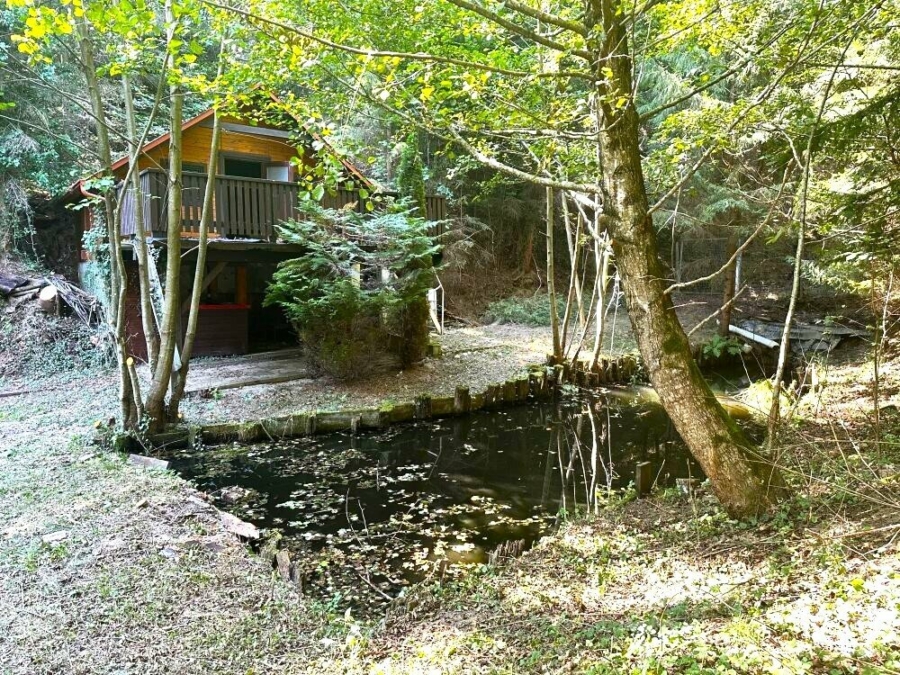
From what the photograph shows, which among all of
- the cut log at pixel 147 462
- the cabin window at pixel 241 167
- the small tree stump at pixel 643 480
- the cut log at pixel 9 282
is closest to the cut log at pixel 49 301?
the cut log at pixel 9 282

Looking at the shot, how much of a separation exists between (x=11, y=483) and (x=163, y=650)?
12.5 feet

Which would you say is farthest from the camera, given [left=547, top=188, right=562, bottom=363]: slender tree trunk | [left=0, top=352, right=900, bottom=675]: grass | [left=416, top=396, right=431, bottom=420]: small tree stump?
[left=547, top=188, right=562, bottom=363]: slender tree trunk

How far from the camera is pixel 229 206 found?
12547mm

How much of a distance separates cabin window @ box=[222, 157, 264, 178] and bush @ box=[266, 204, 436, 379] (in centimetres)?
439

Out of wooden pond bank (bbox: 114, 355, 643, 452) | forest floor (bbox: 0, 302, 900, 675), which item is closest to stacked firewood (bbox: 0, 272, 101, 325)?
wooden pond bank (bbox: 114, 355, 643, 452)

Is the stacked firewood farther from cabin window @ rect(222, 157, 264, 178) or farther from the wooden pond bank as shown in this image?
the wooden pond bank

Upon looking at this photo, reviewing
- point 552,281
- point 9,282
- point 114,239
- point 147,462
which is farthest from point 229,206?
point 552,281

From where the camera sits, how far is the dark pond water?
5754 millimetres

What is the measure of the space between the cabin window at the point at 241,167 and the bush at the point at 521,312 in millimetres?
8404

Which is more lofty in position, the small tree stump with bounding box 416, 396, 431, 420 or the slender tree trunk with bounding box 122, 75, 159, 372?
the slender tree trunk with bounding box 122, 75, 159, 372

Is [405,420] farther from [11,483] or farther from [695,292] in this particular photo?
[695,292]

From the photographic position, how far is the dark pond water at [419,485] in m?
5.75

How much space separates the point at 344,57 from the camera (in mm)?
6949

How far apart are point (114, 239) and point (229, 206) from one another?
180 inches
